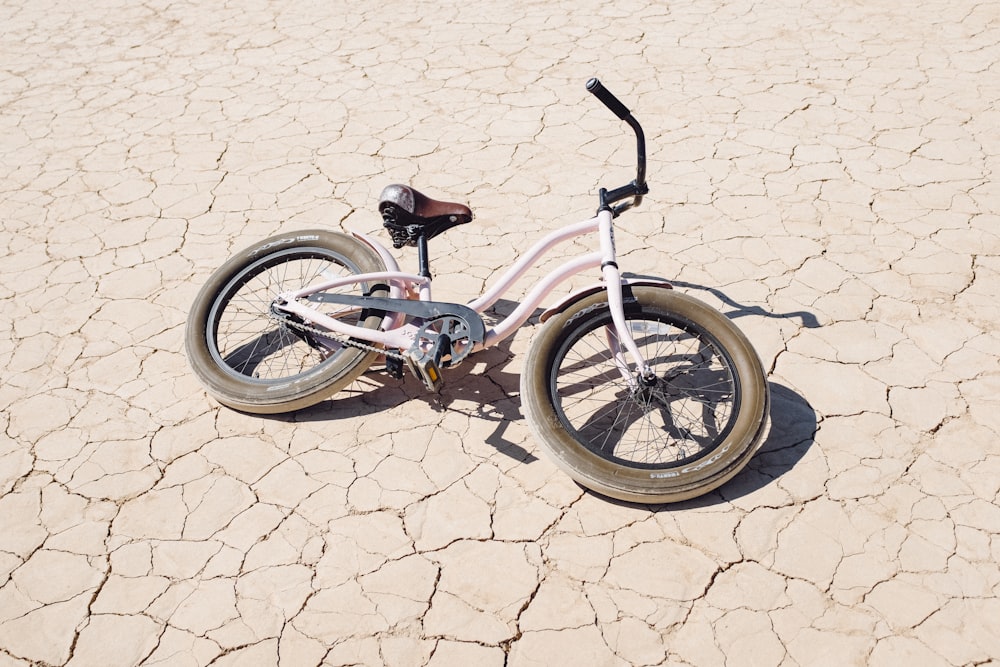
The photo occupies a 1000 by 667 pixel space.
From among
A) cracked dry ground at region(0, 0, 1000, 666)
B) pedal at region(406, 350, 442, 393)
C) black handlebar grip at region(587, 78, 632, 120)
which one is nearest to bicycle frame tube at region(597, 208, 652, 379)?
black handlebar grip at region(587, 78, 632, 120)

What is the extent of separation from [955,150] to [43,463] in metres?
5.20

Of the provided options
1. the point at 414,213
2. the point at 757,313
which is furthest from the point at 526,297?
the point at 757,313

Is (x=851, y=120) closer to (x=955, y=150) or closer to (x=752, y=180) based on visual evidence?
(x=955, y=150)

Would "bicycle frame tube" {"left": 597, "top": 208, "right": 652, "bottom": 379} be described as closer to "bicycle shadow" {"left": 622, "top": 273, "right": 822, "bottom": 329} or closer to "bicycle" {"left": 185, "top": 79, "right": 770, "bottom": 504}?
"bicycle" {"left": 185, "top": 79, "right": 770, "bottom": 504}

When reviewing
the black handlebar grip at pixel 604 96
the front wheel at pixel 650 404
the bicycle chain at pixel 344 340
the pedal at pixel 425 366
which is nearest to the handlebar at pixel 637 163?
the black handlebar grip at pixel 604 96

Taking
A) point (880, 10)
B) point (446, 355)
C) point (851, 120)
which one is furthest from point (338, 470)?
point (880, 10)

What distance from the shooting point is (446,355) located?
3389mm

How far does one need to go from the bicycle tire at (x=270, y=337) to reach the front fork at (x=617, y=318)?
0.98 metres

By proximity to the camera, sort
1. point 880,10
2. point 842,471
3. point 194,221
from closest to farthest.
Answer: point 842,471, point 194,221, point 880,10

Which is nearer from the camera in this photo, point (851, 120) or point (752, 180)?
point (752, 180)

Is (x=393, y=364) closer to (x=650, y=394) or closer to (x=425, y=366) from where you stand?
(x=425, y=366)

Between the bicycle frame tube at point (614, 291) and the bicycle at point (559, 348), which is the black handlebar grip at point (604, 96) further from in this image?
the bicycle frame tube at point (614, 291)

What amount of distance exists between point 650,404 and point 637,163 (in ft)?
3.29

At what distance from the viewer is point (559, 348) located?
3242mm
